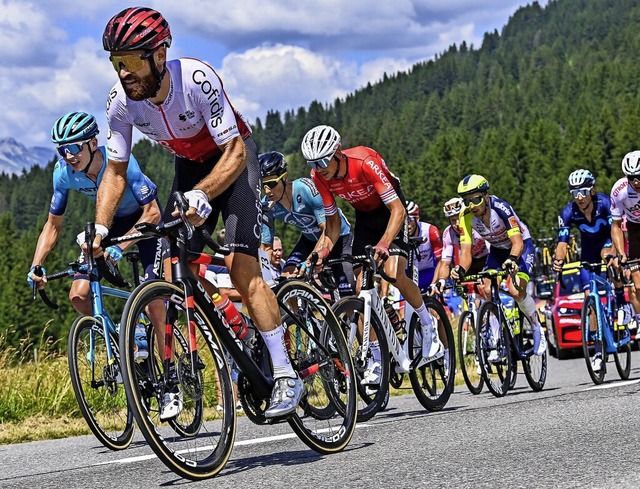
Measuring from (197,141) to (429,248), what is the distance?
8327 millimetres

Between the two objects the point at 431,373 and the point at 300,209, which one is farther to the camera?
the point at 300,209

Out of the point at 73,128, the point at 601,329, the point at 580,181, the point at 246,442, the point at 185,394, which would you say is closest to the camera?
the point at 185,394

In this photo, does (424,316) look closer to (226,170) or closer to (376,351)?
(376,351)

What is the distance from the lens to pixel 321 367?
6355 millimetres

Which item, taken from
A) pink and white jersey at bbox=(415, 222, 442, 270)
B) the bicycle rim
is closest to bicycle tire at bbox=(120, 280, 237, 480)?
the bicycle rim

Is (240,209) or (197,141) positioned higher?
(197,141)

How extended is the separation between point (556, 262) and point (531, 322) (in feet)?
3.42

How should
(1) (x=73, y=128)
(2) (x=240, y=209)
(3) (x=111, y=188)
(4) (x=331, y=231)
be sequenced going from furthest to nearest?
1. (4) (x=331, y=231)
2. (1) (x=73, y=128)
3. (3) (x=111, y=188)
4. (2) (x=240, y=209)

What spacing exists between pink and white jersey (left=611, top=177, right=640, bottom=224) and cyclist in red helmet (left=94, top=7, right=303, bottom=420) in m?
7.34

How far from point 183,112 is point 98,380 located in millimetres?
2811

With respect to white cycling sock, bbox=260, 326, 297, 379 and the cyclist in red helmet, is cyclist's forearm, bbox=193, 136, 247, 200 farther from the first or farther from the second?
white cycling sock, bbox=260, 326, 297, 379

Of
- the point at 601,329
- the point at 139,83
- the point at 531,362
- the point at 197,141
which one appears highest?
the point at 139,83

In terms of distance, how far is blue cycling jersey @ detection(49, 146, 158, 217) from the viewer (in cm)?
801

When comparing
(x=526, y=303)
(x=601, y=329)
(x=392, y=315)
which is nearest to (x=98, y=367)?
(x=392, y=315)
